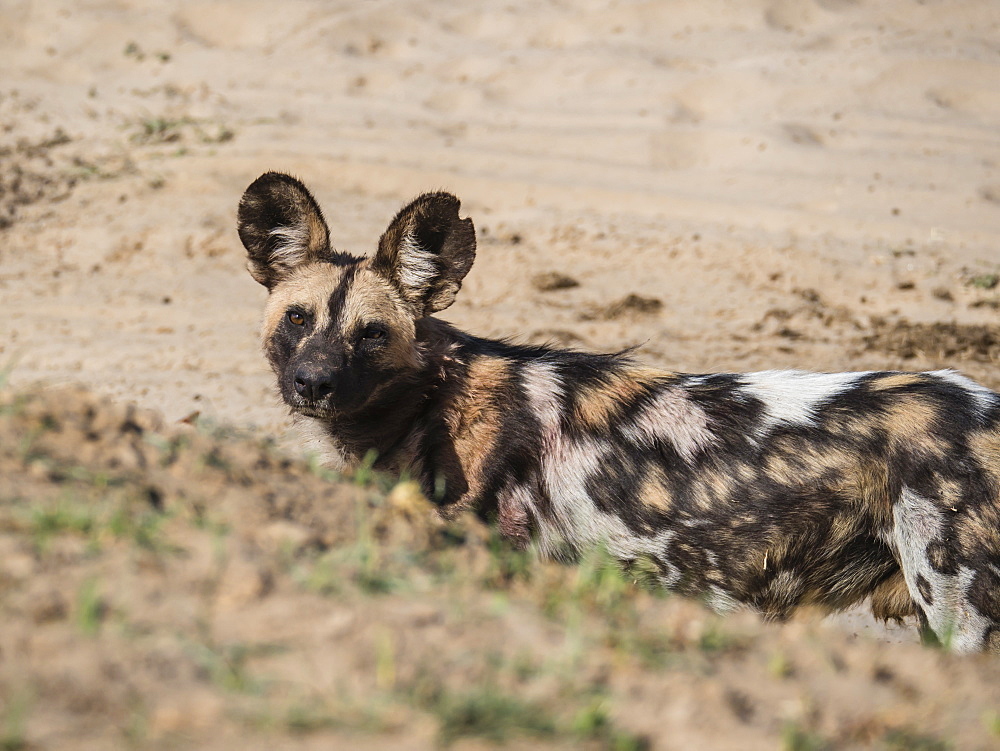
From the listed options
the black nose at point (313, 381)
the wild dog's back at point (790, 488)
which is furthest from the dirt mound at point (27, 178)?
the wild dog's back at point (790, 488)

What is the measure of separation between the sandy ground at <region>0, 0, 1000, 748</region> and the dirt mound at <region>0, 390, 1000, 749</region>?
2.33m

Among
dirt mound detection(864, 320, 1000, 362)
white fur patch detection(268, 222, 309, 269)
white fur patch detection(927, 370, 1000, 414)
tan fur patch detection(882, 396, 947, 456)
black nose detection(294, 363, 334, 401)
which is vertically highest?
white fur patch detection(268, 222, 309, 269)

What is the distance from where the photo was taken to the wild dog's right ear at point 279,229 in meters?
3.45

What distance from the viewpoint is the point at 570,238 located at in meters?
6.03

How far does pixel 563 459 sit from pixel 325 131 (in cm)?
467

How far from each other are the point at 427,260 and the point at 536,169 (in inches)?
134

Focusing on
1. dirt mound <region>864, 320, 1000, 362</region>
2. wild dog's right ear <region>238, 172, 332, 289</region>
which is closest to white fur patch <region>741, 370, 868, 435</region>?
wild dog's right ear <region>238, 172, 332, 289</region>

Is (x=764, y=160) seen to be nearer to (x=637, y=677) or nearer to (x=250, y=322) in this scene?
(x=250, y=322)

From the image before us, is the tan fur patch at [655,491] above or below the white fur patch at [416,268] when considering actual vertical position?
below

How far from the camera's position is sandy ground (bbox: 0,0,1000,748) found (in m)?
5.16

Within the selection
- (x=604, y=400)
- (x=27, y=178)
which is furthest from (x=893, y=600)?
(x=27, y=178)

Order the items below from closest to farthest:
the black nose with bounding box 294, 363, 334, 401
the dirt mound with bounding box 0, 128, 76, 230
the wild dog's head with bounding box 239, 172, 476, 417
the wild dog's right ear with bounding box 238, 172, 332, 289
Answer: the black nose with bounding box 294, 363, 334, 401
the wild dog's head with bounding box 239, 172, 476, 417
the wild dog's right ear with bounding box 238, 172, 332, 289
the dirt mound with bounding box 0, 128, 76, 230

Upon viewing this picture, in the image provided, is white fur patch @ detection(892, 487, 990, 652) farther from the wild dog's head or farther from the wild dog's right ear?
the wild dog's right ear

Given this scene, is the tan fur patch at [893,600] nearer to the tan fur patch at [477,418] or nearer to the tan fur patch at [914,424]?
the tan fur patch at [914,424]
